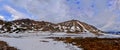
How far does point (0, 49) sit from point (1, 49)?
170 millimetres

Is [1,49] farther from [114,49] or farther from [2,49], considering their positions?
[114,49]

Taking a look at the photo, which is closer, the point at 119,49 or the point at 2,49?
the point at 2,49

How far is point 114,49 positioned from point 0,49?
19529 millimetres

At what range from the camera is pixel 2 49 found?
38.1 metres

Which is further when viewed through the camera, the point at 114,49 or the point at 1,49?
the point at 114,49

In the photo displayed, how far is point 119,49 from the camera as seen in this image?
1815 inches

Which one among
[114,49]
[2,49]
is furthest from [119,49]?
[2,49]

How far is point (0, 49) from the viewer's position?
3778cm

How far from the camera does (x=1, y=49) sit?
124 ft

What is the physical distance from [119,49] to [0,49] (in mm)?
20603

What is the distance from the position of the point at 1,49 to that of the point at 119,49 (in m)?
20.4

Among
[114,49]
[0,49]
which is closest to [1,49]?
[0,49]

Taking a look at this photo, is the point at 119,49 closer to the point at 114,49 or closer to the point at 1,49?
the point at 114,49

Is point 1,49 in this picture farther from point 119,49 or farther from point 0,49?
point 119,49
